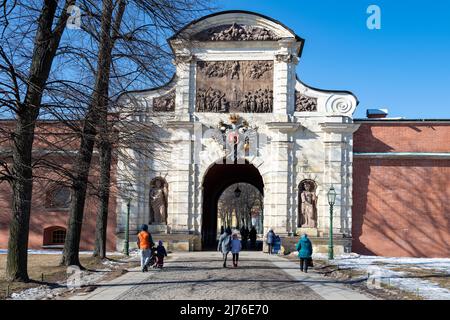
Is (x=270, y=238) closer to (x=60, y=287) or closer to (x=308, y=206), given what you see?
(x=308, y=206)

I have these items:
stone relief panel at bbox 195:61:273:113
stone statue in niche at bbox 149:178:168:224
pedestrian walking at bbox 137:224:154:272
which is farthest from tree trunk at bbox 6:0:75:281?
stone relief panel at bbox 195:61:273:113

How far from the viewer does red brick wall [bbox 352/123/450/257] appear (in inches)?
1107

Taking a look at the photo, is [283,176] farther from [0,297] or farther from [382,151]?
[0,297]

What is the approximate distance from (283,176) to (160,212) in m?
6.52

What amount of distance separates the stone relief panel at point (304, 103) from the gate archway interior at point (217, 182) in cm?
594

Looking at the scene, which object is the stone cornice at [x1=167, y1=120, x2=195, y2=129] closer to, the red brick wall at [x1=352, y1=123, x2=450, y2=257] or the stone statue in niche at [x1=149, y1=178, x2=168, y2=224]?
the stone statue in niche at [x1=149, y1=178, x2=168, y2=224]

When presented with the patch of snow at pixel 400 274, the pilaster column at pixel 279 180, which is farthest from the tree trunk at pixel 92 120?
the pilaster column at pixel 279 180

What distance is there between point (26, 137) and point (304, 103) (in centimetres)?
1766

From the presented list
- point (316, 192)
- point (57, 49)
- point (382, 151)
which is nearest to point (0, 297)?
point (57, 49)

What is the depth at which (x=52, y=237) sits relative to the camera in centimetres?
2983

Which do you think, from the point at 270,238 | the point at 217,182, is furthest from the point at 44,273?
the point at 217,182

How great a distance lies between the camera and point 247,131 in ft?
95.1

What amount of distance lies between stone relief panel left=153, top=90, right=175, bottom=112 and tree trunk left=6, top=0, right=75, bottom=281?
1454 centimetres

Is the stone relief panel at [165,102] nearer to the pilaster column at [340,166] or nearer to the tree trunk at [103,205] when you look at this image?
the pilaster column at [340,166]
